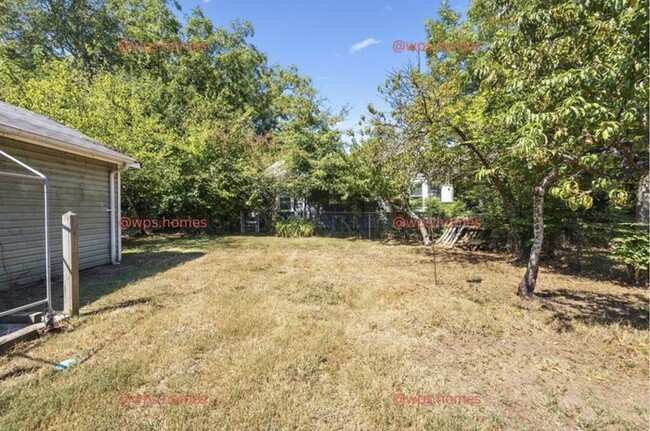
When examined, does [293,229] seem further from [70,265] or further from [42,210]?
[70,265]

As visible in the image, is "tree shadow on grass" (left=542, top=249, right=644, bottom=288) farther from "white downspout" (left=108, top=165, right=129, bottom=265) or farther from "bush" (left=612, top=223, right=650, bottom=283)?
"white downspout" (left=108, top=165, right=129, bottom=265)

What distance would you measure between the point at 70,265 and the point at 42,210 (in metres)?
2.89

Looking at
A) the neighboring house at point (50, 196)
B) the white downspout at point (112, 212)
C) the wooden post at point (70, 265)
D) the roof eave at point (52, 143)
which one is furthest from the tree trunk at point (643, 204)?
the white downspout at point (112, 212)

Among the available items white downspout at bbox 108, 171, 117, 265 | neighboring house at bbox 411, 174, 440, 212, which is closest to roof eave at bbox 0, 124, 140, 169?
white downspout at bbox 108, 171, 117, 265

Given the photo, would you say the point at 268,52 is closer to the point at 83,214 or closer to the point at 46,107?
the point at 46,107

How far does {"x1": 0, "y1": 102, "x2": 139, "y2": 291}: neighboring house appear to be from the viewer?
16.1 ft

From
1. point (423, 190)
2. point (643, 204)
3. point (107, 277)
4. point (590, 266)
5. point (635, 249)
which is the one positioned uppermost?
point (423, 190)

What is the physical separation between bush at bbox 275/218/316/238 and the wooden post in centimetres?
924

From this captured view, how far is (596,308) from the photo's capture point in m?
4.46

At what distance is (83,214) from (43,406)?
17.8 feet

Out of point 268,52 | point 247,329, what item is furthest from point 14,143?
point 268,52

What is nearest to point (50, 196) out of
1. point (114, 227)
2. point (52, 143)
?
point (52, 143)

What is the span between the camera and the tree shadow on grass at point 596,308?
155 inches

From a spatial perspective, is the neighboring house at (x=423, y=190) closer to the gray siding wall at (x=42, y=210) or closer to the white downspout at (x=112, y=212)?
the white downspout at (x=112, y=212)
